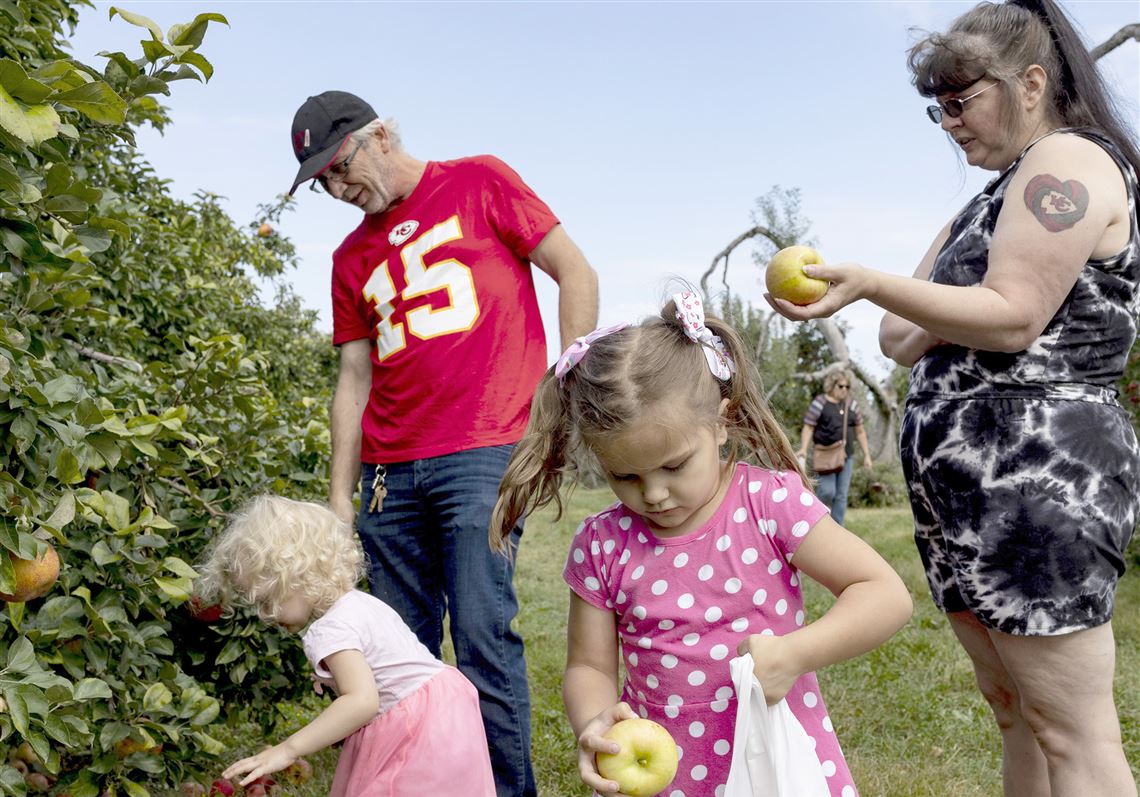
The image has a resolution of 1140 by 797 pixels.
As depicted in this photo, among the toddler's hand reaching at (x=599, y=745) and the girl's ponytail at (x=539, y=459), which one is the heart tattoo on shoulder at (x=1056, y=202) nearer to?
the girl's ponytail at (x=539, y=459)

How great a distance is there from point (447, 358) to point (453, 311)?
13 centimetres

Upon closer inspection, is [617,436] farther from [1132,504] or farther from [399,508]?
[399,508]

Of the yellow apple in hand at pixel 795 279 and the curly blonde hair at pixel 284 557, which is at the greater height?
the yellow apple in hand at pixel 795 279

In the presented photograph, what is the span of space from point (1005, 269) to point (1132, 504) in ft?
1.61

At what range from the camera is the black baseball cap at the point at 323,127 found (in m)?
2.85

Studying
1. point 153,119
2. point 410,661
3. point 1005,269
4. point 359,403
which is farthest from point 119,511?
point 153,119

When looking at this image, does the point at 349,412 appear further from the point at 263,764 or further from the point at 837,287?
the point at 837,287

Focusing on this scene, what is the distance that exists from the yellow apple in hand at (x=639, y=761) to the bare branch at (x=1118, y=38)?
7069mm

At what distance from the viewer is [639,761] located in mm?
1566

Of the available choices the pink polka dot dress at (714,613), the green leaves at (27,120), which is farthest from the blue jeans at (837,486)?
the green leaves at (27,120)

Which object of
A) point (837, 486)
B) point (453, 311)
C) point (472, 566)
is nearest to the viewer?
point (472, 566)

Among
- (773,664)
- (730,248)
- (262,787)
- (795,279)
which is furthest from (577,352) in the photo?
(730,248)

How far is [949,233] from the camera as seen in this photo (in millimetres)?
2207

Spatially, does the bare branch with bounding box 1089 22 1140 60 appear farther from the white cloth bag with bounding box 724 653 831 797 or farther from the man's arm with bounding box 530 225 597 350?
the white cloth bag with bounding box 724 653 831 797
